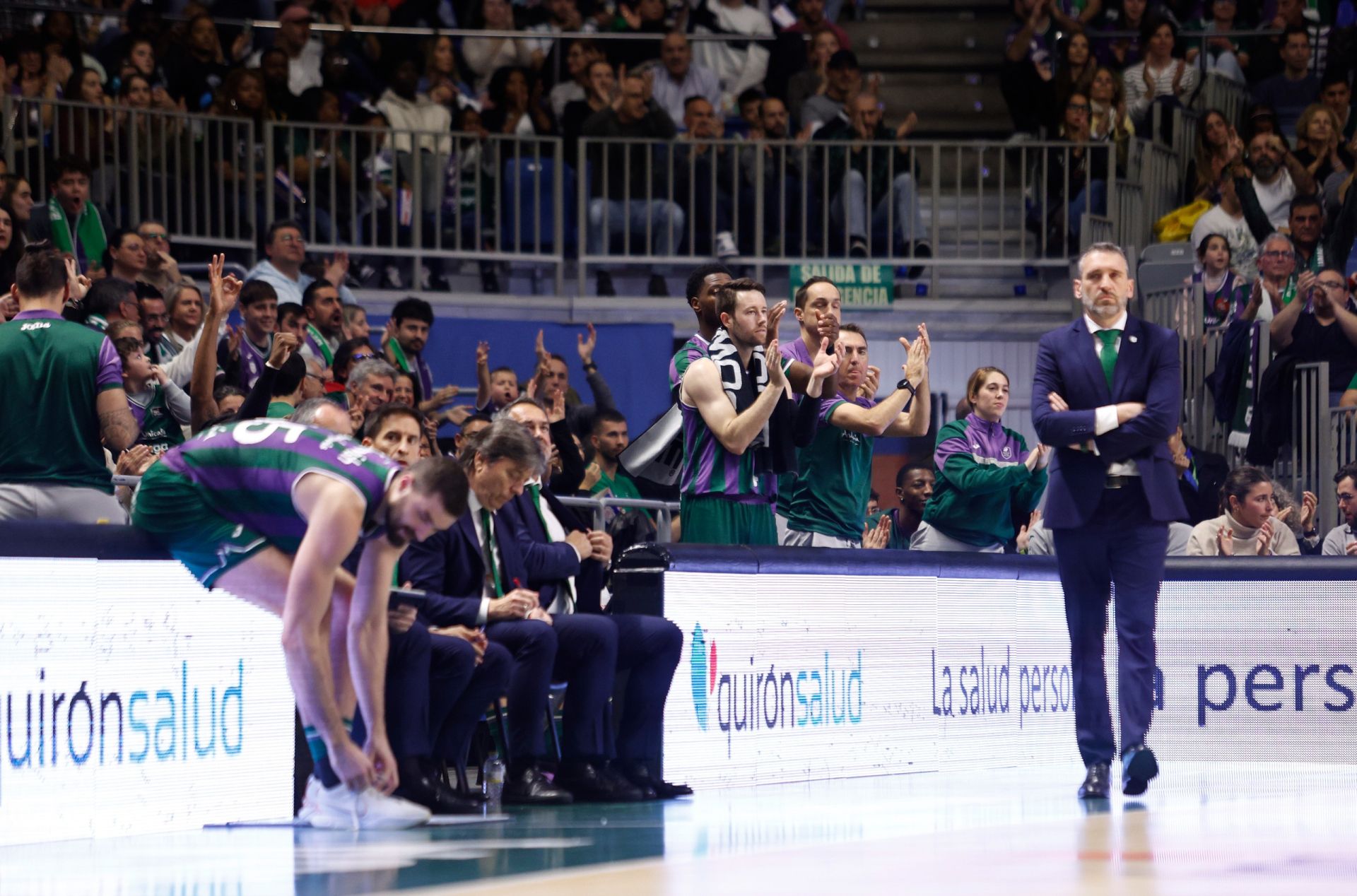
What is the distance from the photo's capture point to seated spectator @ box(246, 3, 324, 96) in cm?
1593

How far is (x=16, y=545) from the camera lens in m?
6.12

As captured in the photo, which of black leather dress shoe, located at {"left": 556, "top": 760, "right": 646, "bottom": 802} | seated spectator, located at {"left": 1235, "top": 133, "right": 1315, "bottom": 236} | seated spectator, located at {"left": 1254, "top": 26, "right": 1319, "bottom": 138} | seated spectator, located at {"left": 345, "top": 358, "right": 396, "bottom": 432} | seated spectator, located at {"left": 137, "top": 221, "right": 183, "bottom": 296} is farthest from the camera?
seated spectator, located at {"left": 1254, "top": 26, "right": 1319, "bottom": 138}

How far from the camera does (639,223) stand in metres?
16.2

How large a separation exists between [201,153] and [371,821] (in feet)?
→ 30.5

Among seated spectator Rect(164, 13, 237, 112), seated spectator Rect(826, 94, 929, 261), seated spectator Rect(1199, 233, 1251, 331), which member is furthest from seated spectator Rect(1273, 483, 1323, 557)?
seated spectator Rect(164, 13, 237, 112)

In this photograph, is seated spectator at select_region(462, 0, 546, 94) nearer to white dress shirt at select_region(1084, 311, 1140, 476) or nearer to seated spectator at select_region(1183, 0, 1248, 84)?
seated spectator at select_region(1183, 0, 1248, 84)

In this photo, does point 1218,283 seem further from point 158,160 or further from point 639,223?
point 158,160

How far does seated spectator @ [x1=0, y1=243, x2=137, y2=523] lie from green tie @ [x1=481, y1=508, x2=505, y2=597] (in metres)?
1.41

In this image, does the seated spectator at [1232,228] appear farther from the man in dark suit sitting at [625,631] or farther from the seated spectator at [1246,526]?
the man in dark suit sitting at [625,631]

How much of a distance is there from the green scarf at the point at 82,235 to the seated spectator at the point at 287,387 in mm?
2678

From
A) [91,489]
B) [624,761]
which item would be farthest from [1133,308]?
[91,489]

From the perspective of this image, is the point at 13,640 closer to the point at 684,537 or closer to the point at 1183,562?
the point at 684,537

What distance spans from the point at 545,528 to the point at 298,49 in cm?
928

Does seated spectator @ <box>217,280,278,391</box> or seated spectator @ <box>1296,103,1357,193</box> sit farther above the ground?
seated spectator @ <box>1296,103,1357,193</box>
